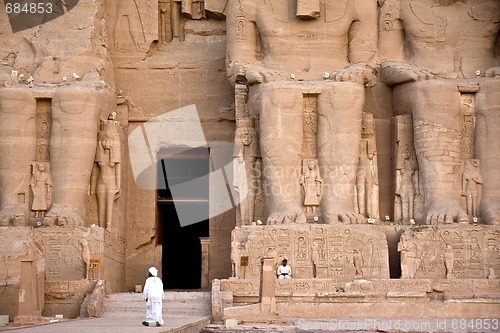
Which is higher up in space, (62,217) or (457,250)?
(62,217)

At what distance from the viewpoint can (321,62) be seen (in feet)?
72.1

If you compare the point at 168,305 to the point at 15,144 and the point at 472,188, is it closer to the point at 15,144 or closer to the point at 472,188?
the point at 15,144

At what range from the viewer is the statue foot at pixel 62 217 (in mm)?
20812

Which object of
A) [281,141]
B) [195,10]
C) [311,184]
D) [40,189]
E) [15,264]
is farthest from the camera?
[195,10]

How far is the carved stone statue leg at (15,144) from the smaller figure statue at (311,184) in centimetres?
453

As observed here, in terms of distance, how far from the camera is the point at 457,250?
2072cm

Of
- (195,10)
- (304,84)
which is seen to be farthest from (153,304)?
(195,10)

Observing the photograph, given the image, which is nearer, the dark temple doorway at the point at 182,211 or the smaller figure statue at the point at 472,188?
the smaller figure statue at the point at 472,188

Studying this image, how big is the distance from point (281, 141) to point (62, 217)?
3729mm

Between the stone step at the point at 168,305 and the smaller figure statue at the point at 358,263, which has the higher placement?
the smaller figure statue at the point at 358,263

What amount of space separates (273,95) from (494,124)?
3691 mm

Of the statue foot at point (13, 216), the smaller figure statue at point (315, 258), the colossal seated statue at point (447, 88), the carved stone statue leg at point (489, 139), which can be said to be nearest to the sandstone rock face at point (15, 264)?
the statue foot at point (13, 216)

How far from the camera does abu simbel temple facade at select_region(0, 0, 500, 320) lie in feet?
67.4

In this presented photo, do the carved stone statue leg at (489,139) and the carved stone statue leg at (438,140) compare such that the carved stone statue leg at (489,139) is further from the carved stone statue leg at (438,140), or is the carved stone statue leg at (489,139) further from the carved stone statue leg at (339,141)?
the carved stone statue leg at (339,141)
